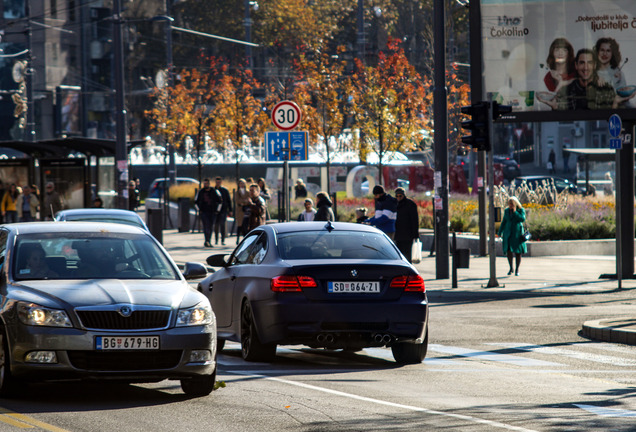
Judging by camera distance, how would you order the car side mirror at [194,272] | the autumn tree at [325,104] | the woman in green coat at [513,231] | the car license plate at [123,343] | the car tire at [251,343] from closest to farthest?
the car license plate at [123,343] < the car side mirror at [194,272] < the car tire at [251,343] < the woman in green coat at [513,231] < the autumn tree at [325,104]

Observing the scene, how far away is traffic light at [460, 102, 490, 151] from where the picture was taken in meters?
21.2

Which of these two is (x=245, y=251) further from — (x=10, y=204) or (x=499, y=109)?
(x=10, y=204)

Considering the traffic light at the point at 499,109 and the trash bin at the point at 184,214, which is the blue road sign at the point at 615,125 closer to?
the traffic light at the point at 499,109

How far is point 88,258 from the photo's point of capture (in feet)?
33.7

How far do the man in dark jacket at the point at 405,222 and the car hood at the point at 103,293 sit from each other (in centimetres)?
1287

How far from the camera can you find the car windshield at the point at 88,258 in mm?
10039

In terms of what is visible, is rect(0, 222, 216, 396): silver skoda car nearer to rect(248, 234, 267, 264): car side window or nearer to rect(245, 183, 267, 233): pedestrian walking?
rect(248, 234, 267, 264): car side window

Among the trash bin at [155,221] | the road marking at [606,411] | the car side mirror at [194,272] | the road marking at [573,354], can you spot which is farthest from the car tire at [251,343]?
the trash bin at [155,221]

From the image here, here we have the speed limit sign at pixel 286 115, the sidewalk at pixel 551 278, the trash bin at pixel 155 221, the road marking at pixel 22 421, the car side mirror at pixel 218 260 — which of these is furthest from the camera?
the trash bin at pixel 155 221

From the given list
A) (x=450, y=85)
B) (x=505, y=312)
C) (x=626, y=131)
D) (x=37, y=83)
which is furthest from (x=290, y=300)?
(x=37, y=83)

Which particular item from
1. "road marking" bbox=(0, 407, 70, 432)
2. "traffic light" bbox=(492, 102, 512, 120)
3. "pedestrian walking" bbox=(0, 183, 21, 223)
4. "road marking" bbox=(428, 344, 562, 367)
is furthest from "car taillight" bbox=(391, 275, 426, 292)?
"pedestrian walking" bbox=(0, 183, 21, 223)

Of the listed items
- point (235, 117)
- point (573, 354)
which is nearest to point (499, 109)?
point (573, 354)

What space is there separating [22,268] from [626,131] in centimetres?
1529

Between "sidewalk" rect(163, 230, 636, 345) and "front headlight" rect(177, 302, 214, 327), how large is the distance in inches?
261
